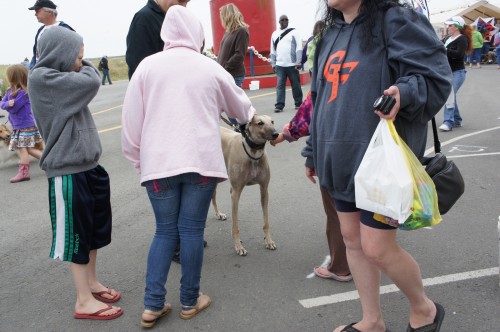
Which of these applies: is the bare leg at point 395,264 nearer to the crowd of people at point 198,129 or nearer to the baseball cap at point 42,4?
the crowd of people at point 198,129

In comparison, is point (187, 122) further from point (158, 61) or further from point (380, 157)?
point (380, 157)

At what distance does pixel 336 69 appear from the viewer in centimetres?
223

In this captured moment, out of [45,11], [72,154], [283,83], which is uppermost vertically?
[45,11]

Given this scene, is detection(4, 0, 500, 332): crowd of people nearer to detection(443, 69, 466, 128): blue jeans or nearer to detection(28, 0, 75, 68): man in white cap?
detection(28, 0, 75, 68): man in white cap

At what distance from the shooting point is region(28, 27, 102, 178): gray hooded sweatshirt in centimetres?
274

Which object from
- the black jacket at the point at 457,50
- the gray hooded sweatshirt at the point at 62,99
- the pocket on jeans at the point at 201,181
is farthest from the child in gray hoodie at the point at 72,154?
the black jacket at the point at 457,50

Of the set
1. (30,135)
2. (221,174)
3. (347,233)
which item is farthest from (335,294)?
(30,135)

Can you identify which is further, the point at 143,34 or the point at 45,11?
the point at 45,11

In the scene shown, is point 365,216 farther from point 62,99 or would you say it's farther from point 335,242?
point 62,99

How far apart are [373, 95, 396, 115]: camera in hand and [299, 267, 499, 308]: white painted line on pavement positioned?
5.15ft

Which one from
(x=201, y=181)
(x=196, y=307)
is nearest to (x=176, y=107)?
(x=201, y=181)

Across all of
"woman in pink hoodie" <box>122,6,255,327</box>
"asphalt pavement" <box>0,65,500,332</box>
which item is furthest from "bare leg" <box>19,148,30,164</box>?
"woman in pink hoodie" <box>122,6,255,327</box>

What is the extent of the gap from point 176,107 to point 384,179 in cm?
124

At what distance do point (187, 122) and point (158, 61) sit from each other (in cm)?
39
